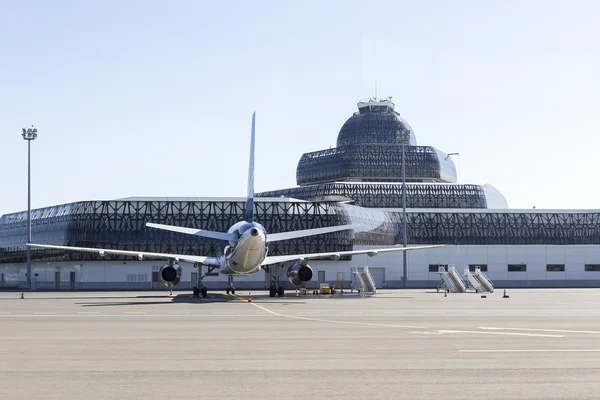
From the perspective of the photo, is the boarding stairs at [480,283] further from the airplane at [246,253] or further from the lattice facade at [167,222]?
the lattice facade at [167,222]

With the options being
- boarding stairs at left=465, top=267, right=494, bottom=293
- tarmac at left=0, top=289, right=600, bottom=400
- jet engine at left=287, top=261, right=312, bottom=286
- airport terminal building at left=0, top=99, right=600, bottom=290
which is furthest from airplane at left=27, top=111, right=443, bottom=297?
airport terminal building at left=0, top=99, right=600, bottom=290

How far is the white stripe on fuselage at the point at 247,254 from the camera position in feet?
200

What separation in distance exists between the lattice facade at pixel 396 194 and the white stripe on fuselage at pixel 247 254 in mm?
100358

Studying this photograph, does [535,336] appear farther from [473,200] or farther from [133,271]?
[473,200]

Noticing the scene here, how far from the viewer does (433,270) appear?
118625mm

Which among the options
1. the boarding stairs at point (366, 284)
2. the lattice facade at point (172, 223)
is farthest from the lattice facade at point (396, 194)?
the boarding stairs at point (366, 284)

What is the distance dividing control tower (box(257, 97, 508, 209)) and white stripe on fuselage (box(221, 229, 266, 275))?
327ft

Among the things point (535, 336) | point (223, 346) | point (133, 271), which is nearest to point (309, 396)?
point (223, 346)

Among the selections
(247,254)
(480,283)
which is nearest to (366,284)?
(480,283)

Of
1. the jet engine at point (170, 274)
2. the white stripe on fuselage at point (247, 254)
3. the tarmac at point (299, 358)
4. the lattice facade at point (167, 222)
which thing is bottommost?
the tarmac at point (299, 358)

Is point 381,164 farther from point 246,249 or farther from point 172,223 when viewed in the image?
point 246,249

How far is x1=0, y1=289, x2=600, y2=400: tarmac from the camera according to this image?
58.3 ft

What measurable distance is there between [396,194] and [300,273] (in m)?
102

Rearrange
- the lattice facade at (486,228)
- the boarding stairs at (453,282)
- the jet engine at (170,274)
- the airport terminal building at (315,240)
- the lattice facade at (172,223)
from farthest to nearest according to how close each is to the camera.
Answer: the lattice facade at (486,228) < the lattice facade at (172,223) < the airport terminal building at (315,240) < the boarding stairs at (453,282) < the jet engine at (170,274)
